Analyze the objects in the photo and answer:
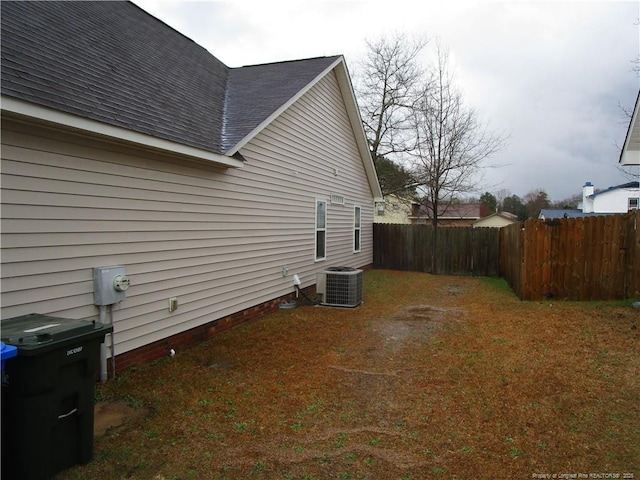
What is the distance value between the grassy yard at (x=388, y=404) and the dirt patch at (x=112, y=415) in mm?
105

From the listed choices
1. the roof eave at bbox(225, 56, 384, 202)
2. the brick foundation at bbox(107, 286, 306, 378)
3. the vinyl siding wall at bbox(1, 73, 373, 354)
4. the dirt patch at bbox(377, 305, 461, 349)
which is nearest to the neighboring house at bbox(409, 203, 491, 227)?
the roof eave at bbox(225, 56, 384, 202)

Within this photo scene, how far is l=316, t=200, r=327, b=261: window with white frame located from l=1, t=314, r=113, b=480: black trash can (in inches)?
316

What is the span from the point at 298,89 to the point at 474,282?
860 centimetres

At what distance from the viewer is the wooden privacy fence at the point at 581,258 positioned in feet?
27.2

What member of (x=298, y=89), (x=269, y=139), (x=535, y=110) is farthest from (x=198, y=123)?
(x=535, y=110)

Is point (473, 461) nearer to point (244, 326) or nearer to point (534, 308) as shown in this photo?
point (244, 326)

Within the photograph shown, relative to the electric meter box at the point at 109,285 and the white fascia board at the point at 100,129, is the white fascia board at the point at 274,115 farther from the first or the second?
the electric meter box at the point at 109,285

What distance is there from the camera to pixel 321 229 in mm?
11047

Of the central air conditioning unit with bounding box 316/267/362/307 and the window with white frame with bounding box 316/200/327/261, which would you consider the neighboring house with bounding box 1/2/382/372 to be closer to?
the window with white frame with bounding box 316/200/327/261

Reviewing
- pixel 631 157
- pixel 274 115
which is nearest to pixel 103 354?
pixel 274 115

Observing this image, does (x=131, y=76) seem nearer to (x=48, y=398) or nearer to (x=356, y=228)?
(x=48, y=398)

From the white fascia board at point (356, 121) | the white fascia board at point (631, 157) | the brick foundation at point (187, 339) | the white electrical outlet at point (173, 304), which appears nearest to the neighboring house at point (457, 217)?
the white fascia board at point (356, 121)

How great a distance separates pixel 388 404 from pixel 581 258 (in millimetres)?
6806

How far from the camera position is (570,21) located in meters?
8.50
